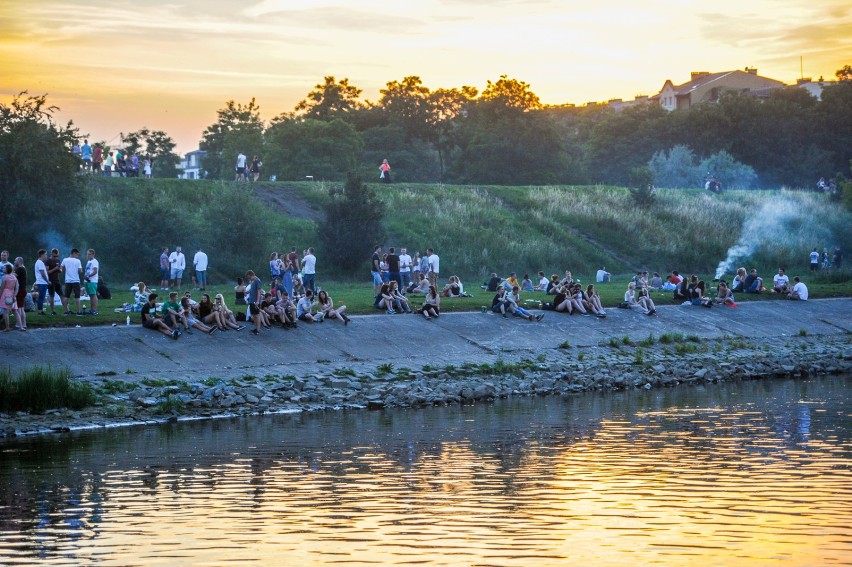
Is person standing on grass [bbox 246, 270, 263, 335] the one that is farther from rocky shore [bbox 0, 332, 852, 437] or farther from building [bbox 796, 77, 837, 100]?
building [bbox 796, 77, 837, 100]

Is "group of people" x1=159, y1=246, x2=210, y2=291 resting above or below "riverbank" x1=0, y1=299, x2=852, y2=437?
above

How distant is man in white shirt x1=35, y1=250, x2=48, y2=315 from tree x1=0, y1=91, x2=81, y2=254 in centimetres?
1198

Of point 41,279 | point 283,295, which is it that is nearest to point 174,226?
point 283,295

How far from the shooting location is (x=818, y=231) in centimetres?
6850

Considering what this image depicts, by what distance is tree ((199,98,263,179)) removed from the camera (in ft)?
294

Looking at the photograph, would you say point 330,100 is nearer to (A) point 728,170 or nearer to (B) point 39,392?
(A) point 728,170

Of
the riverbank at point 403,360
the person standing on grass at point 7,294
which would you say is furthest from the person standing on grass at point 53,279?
the person standing on grass at point 7,294

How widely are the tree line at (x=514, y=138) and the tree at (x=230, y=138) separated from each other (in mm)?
126

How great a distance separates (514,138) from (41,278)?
56.7 meters

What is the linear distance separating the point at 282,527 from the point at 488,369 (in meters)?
17.2

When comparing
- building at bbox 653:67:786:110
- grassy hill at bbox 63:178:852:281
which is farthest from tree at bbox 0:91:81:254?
building at bbox 653:67:786:110

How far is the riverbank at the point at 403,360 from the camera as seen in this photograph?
86.3 ft

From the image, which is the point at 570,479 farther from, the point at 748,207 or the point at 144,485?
the point at 748,207

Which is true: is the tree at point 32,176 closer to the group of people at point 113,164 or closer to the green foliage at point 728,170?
the group of people at point 113,164
